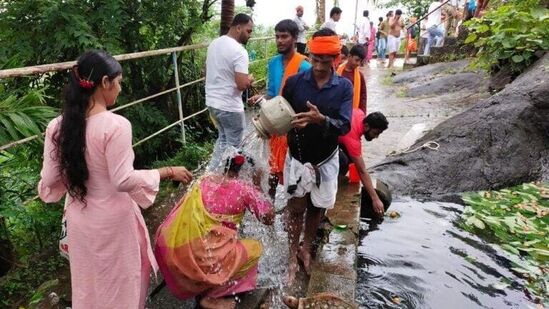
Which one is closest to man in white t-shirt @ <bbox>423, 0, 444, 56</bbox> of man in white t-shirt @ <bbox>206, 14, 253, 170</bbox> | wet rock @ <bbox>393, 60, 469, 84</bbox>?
wet rock @ <bbox>393, 60, 469, 84</bbox>

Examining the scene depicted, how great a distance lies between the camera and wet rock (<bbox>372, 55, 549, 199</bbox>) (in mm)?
5750

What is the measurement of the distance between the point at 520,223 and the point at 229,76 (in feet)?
11.8

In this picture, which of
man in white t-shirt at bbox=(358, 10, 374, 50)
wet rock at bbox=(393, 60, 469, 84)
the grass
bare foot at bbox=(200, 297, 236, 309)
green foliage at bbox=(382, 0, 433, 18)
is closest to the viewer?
bare foot at bbox=(200, 297, 236, 309)

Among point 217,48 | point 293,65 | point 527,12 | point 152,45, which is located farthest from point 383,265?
point 527,12

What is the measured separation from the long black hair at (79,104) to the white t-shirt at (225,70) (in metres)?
2.12

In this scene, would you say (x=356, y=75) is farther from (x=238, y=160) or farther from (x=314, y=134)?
(x=238, y=160)

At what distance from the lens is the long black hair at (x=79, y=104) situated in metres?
2.04

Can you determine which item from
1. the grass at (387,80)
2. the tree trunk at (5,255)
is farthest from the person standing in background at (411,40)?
the tree trunk at (5,255)

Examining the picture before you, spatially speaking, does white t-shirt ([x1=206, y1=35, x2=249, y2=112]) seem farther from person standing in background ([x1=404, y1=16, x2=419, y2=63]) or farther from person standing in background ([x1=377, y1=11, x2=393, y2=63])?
person standing in background ([x1=377, y1=11, x2=393, y2=63])

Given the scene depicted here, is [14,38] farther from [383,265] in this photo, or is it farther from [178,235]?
[383,265]

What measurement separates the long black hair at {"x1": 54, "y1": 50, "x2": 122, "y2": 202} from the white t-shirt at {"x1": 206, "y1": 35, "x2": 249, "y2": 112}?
2118 mm

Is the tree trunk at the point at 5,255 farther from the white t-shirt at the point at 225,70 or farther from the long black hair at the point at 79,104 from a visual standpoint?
the white t-shirt at the point at 225,70

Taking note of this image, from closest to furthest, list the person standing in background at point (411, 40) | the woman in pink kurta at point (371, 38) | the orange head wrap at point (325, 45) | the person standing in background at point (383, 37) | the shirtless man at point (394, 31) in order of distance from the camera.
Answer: the orange head wrap at point (325, 45) → the shirtless man at point (394, 31) → the person standing in background at point (411, 40) → the person standing in background at point (383, 37) → the woman in pink kurta at point (371, 38)

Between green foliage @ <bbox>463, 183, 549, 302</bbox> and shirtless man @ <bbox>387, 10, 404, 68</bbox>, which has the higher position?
shirtless man @ <bbox>387, 10, 404, 68</bbox>
